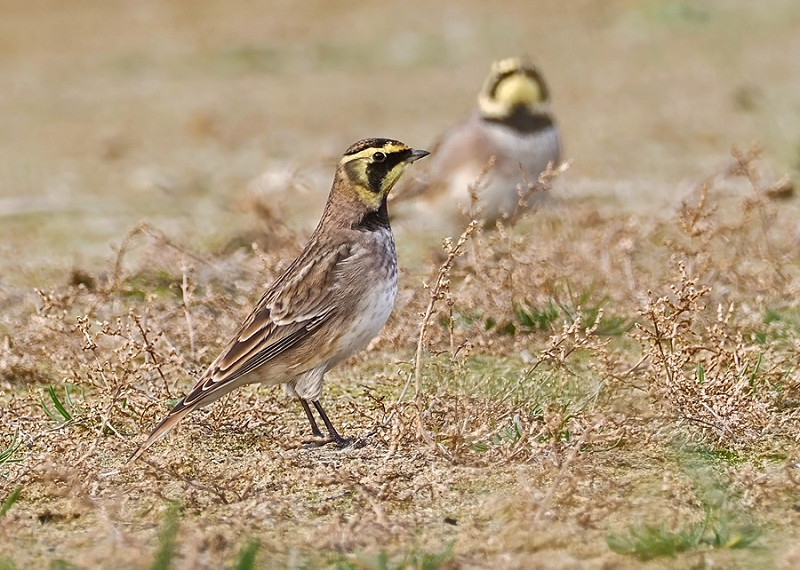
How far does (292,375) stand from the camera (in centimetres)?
445

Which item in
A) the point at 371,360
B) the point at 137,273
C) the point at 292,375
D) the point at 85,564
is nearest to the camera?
the point at 85,564

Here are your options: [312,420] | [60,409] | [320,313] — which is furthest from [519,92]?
[60,409]

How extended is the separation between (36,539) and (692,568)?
1744 mm

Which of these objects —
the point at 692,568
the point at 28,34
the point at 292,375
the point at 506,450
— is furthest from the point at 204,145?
the point at 692,568

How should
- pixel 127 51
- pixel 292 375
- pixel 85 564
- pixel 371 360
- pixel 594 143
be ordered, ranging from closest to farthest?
pixel 85 564
pixel 292 375
pixel 371 360
pixel 594 143
pixel 127 51

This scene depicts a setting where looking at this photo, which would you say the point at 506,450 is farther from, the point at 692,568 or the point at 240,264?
the point at 240,264

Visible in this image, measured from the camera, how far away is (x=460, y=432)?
12.9 feet

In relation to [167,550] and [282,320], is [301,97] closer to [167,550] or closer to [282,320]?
[282,320]

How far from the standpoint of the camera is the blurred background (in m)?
8.47

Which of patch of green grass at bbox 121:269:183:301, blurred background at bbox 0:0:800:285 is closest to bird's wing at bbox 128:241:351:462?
patch of green grass at bbox 121:269:183:301

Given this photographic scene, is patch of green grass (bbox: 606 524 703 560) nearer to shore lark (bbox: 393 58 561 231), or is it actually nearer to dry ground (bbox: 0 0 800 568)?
dry ground (bbox: 0 0 800 568)

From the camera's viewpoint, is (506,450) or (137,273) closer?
(506,450)

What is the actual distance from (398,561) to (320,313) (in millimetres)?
1336

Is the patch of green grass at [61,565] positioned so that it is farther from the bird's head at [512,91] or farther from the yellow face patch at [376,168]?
the bird's head at [512,91]
